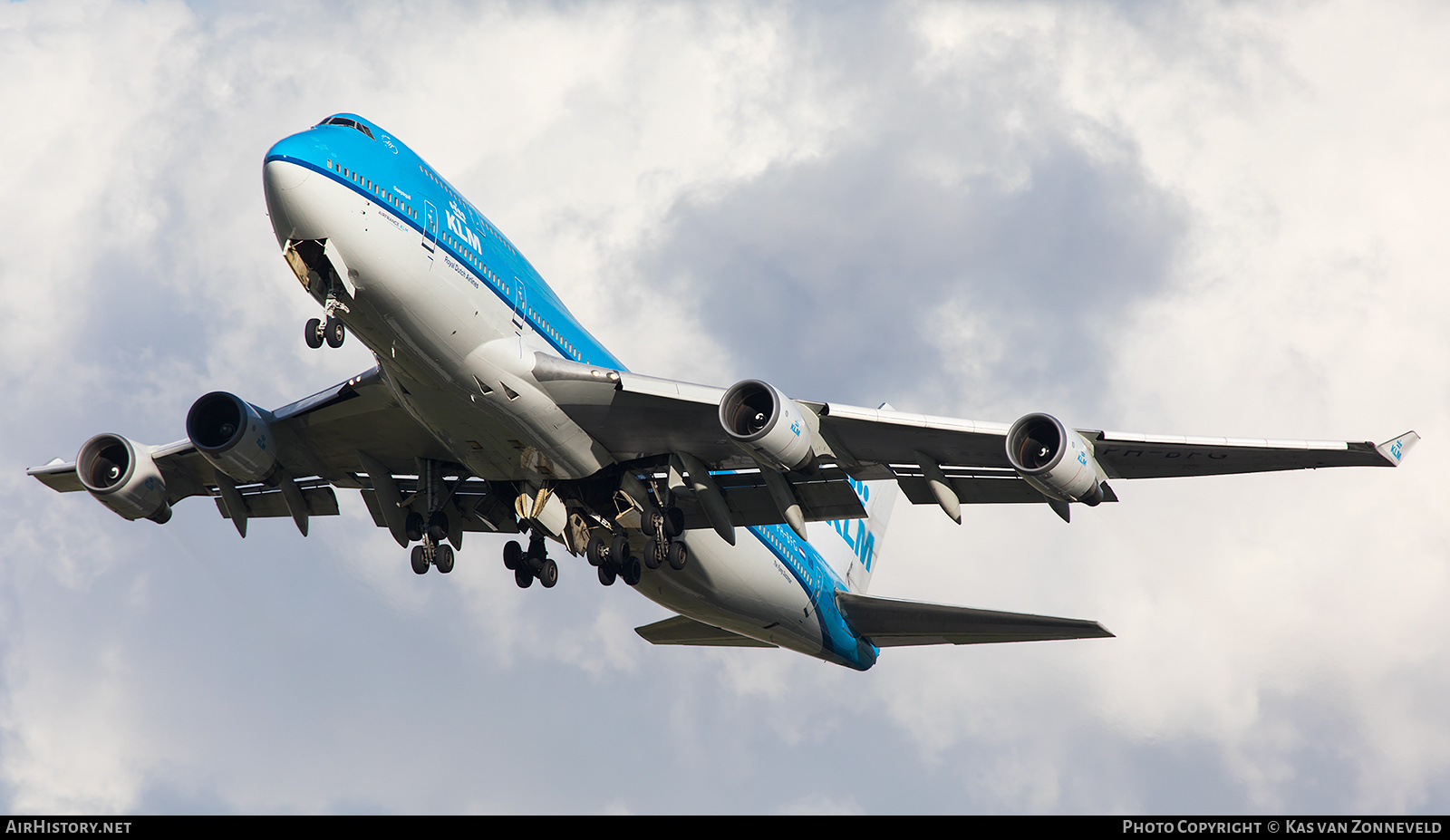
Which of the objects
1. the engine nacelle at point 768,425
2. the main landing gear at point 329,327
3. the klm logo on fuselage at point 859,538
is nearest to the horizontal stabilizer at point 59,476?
the main landing gear at point 329,327

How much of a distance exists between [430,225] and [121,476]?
35.4 ft

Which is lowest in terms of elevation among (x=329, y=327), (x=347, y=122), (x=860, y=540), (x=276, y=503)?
(x=329, y=327)

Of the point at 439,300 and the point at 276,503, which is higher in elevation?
the point at 276,503

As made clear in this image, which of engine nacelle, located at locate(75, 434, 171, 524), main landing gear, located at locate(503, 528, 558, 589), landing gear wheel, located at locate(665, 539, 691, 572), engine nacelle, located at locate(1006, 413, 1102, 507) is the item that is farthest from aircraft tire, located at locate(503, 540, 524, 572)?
engine nacelle, located at locate(1006, 413, 1102, 507)

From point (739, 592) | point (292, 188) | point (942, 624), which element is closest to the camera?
point (292, 188)

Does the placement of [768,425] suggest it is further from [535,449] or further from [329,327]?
[329,327]

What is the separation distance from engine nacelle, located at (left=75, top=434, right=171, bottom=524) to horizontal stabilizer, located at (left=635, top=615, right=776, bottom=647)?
12651mm

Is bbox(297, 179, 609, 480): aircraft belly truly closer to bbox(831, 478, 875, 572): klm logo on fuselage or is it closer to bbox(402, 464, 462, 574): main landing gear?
bbox(402, 464, 462, 574): main landing gear

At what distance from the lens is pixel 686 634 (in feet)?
119

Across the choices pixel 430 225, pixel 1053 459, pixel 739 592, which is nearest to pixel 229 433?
pixel 430 225

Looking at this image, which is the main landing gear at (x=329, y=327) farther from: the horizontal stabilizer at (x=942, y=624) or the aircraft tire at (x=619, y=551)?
the horizontal stabilizer at (x=942, y=624)

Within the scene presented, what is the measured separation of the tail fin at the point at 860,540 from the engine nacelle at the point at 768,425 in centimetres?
1095

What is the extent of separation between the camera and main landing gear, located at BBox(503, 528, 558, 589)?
29031 millimetres

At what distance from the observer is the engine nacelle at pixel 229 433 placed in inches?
1071
